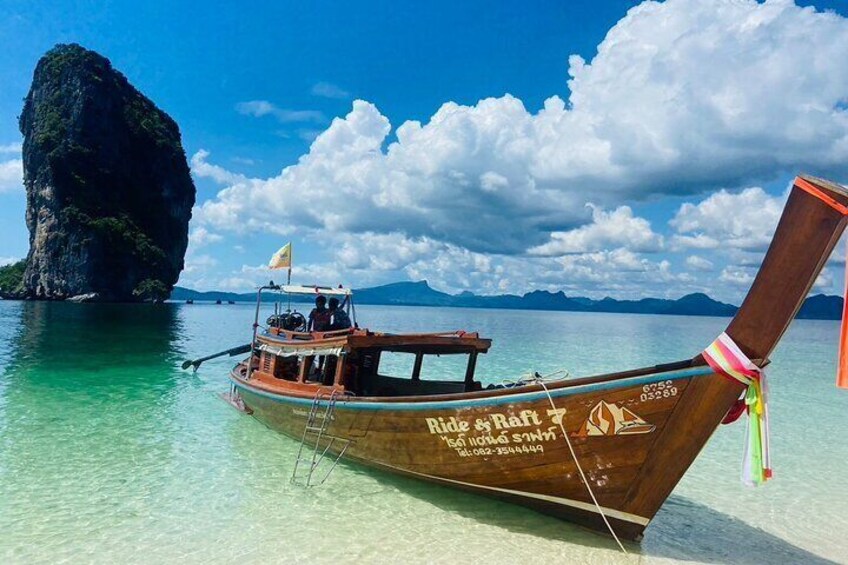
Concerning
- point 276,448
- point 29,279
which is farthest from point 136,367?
point 29,279

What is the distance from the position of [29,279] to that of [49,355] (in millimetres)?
90503

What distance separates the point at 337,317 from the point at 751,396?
9263 mm

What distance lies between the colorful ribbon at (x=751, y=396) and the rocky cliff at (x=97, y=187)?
347 feet

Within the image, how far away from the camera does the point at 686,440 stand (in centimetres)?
660

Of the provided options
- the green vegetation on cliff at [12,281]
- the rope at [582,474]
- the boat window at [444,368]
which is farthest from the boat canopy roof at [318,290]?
the green vegetation on cliff at [12,281]

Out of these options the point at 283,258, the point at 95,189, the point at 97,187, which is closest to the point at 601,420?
the point at 283,258

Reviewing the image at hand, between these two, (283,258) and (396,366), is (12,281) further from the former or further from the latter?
(283,258)

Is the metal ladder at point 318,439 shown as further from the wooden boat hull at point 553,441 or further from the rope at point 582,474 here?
the rope at point 582,474

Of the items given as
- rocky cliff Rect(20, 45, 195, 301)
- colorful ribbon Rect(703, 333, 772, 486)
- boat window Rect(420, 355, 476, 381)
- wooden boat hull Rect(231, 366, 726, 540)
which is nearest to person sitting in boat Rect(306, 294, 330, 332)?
wooden boat hull Rect(231, 366, 726, 540)

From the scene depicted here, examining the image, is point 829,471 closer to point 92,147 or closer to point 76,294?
point 76,294

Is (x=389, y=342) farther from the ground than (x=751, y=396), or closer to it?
closer to it

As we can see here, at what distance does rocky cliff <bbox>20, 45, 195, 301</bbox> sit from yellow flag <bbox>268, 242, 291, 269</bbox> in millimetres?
94323

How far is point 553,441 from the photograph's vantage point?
7219mm

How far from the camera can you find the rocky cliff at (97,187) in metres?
95.4
